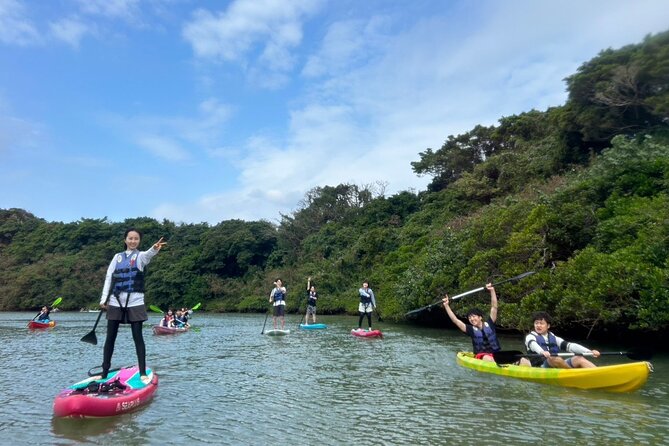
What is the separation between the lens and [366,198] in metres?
51.6

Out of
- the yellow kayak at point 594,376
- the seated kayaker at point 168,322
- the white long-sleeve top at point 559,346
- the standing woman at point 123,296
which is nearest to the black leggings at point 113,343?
the standing woman at point 123,296

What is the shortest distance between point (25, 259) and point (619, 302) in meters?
63.8

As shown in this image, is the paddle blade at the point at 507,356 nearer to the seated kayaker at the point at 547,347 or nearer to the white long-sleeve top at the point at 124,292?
the seated kayaker at the point at 547,347

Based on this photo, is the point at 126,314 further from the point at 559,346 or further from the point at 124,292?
the point at 559,346

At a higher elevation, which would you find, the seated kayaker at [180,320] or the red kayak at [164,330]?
the seated kayaker at [180,320]

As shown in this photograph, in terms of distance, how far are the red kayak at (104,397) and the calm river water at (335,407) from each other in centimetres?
12

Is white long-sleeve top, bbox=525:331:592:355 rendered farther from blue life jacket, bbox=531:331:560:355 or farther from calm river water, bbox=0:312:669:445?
calm river water, bbox=0:312:669:445

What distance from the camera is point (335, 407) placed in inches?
231

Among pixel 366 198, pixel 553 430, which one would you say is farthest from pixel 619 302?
pixel 366 198

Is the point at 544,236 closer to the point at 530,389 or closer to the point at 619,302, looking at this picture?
the point at 619,302

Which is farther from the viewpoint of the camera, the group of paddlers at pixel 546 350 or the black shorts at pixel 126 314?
the group of paddlers at pixel 546 350

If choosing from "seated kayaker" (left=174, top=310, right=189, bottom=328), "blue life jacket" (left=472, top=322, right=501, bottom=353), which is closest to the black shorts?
"blue life jacket" (left=472, top=322, right=501, bottom=353)

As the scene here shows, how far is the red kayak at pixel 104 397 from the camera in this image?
5179mm

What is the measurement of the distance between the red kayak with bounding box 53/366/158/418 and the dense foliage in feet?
30.5
